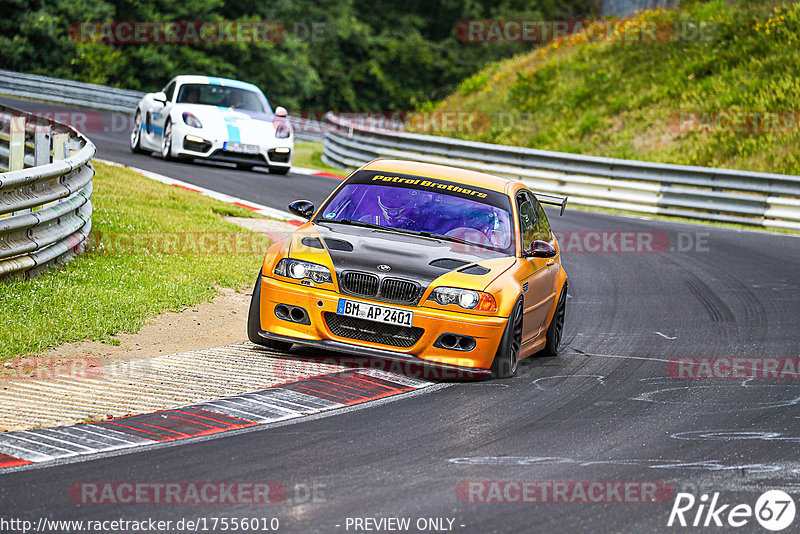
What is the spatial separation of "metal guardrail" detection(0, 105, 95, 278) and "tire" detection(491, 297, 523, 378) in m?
4.09

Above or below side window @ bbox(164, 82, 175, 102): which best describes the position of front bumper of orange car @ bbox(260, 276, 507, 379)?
below

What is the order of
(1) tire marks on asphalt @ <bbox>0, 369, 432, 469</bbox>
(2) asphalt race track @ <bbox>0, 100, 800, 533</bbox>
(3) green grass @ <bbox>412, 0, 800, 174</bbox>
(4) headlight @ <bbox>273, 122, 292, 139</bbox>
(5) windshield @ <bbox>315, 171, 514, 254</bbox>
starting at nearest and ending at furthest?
(2) asphalt race track @ <bbox>0, 100, 800, 533</bbox>, (1) tire marks on asphalt @ <bbox>0, 369, 432, 469</bbox>, (5) windshield @ <bbox>315, 171, 514, 254</bbox>, (4) headlight @ <bbox>273, 122, 292, 139</bbox>, (3) green grass @ <bbox>412, 0, 800, 174</bbox>

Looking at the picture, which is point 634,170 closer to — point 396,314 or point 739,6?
point 739,6

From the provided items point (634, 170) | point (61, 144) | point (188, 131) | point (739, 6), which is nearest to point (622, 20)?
point (739, 6)

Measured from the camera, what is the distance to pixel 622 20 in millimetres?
32938

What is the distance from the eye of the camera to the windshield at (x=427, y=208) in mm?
8500

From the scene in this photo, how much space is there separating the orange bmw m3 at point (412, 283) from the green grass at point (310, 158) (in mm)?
14711

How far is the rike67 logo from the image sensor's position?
5016 millimetres

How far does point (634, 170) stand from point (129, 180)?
391 inches

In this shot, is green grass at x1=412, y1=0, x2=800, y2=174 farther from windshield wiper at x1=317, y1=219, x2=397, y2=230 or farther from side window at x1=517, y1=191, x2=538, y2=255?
windshield wiper at x1=317, y1=219, x2=397, y2=230

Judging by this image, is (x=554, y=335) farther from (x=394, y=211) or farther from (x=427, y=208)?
(x=394, y=211)

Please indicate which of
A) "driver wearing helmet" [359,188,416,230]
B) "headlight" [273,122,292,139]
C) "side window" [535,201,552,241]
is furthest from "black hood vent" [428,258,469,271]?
"headlight" [273,122,292,139]

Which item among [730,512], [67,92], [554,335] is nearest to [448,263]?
[554,335]

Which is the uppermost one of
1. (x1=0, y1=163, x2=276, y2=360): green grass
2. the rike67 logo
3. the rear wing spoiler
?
the rear wing spoiler
